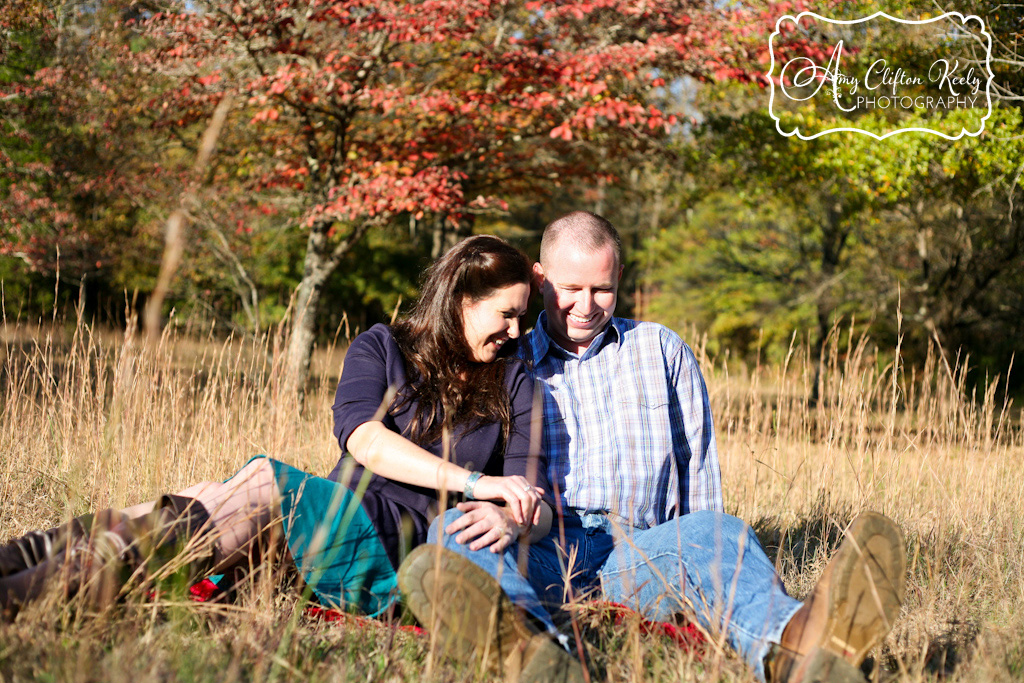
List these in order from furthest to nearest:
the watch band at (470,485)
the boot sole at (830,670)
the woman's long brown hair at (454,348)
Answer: the woman's long brown hair at (454,348) < the watch band at (470,485) < the boot sole at (830,670)

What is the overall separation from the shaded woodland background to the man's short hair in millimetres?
1380

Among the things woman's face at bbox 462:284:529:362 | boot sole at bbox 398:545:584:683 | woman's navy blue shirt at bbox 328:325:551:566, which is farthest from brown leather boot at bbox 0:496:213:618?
woman's face at bbox 462:284:529:362

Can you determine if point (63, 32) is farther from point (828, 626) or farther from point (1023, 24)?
point (1023, 24)

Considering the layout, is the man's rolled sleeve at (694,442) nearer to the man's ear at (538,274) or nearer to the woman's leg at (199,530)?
the man's ear at (538,274)

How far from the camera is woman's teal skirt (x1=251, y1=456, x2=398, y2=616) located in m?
1.64

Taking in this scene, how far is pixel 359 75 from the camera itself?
5.25m

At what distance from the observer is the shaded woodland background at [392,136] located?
492 centimetres

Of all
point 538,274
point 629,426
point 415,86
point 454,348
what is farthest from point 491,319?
point 415,86

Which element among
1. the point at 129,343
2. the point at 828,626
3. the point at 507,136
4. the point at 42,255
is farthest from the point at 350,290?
the point at 828,626

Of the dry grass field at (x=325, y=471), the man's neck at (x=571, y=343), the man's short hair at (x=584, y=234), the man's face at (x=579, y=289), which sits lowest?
the dry grass field at (x=325, y=471)

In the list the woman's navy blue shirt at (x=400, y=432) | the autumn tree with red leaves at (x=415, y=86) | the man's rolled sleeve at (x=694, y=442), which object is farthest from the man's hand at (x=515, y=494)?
the autumn tree with red leaves at (x=415, y=86)

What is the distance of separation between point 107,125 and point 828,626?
638 centimetres

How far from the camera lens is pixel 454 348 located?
2049 mm

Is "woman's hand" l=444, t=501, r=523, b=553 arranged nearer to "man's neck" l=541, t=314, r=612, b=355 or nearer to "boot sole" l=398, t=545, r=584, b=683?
"boot sole" l=398, t=545, r=584, b=683
